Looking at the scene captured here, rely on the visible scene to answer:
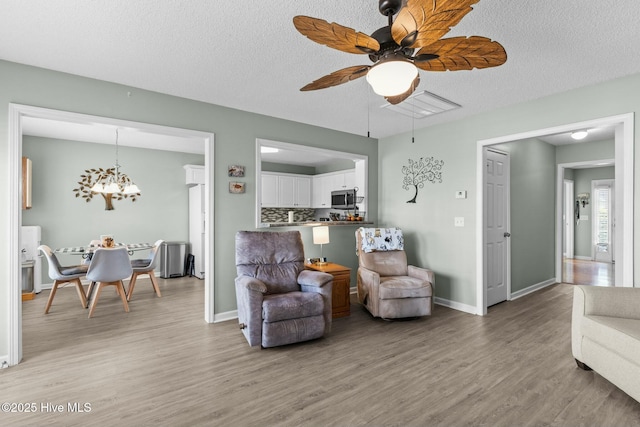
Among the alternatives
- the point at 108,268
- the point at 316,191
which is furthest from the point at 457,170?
the point at 108,268

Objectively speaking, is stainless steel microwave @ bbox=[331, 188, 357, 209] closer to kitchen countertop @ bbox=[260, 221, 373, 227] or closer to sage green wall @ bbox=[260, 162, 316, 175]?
kitchen countertop @ bbox=[260, 221, 373, 227]

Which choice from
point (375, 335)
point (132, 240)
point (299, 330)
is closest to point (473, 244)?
point (375, 335)

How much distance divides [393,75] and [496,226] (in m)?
3.57

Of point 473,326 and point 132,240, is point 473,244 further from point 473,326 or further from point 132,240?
point 132,240

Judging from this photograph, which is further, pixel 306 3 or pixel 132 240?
pixel 132 240

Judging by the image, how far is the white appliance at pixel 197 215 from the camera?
606cm

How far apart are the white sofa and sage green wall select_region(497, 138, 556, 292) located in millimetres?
2357

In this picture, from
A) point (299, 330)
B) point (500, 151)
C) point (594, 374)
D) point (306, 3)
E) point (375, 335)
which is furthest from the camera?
point (500, 151)

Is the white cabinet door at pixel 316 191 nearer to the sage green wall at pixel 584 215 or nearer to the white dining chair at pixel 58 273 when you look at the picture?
the white dining chair at pixel 58 273

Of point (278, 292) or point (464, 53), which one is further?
point (278, 292)

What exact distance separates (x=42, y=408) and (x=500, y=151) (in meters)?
5.31

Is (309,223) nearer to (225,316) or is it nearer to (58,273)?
(225,316)

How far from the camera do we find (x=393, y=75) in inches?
64.8

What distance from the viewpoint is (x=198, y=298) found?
186 inches
